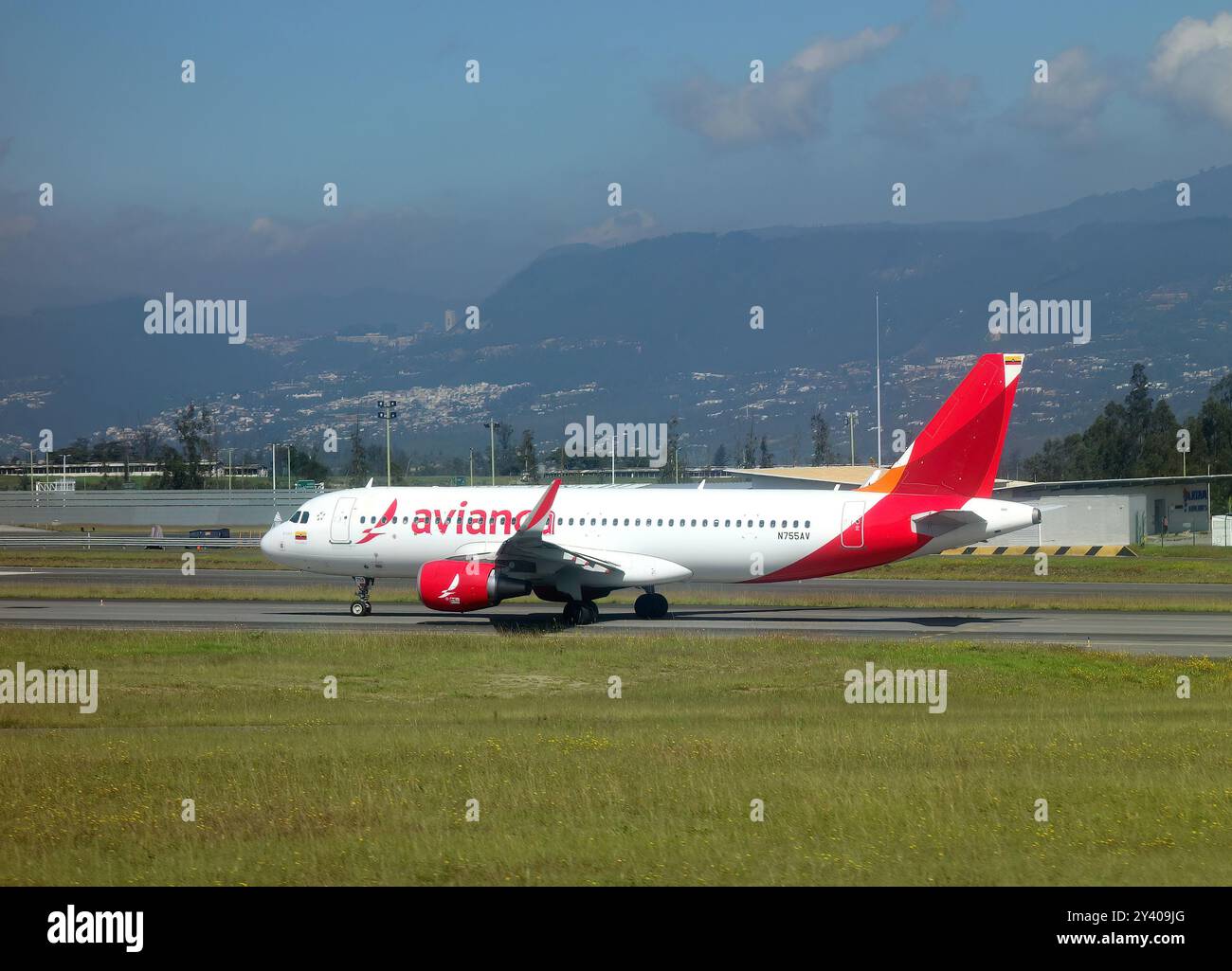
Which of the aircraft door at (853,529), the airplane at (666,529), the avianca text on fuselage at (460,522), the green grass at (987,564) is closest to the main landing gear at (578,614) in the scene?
the airplane at (666,529)

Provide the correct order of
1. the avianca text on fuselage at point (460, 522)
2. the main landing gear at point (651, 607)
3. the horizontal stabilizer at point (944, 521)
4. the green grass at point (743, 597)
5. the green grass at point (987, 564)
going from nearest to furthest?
1. the horizontal stabilizer at point (944, 521)
2. the avianca text on fuselage at point (460, 522)
3. the main landing gear at point (651, 607)
4. the green grass at point (743, 597)
5. the green grass at point (987, 564)

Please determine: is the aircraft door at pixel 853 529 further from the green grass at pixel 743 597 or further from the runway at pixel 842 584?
the runway at pixel 842 584

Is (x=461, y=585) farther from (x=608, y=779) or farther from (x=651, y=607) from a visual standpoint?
(x=608, y=779)

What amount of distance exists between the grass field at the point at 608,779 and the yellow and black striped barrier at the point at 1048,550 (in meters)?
46.5

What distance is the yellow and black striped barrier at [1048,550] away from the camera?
7356 centimetres

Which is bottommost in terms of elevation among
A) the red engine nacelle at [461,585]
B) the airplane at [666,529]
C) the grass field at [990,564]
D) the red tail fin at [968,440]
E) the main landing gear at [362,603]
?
the grass field at [990,564]

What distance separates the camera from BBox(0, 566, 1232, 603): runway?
1998 inches

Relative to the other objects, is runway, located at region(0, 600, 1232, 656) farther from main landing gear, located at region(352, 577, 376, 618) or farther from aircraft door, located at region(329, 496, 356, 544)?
aircraft door, located at region(329, 496, 356, 544)

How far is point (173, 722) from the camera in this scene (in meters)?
21.5

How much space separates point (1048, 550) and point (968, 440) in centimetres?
4088

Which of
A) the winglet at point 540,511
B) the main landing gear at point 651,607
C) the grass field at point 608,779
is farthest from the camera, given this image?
the main landing gear at point 651,607
